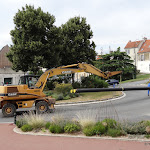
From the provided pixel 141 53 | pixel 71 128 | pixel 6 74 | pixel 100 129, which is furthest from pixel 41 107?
pixel 141 53

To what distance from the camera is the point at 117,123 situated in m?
9.00

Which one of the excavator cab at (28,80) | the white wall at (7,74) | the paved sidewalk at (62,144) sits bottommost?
the paved sidewalk at (62,144)

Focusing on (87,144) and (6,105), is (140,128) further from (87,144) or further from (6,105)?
(6,105)

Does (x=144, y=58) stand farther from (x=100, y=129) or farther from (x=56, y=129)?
(x=56, y=129)

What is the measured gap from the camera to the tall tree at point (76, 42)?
1174 inches

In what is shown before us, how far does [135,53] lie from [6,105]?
55.7 meters

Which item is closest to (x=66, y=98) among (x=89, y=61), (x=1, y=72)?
(x=89, y=61)

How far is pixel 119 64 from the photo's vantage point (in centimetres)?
5594

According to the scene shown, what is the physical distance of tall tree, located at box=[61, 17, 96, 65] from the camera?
2981 cm

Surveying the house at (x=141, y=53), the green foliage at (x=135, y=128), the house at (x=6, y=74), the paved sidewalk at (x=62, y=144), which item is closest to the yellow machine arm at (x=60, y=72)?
the paved sidewalk at (x=62, y=144)

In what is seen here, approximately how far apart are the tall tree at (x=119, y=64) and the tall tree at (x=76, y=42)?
84.1ft

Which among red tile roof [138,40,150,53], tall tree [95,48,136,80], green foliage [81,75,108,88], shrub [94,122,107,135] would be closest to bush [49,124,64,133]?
shrub [94,122,107,135]

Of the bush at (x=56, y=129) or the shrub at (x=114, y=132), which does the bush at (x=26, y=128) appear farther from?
the shrub at (x=114, y=132)

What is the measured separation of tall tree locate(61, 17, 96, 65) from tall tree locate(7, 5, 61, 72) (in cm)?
434
